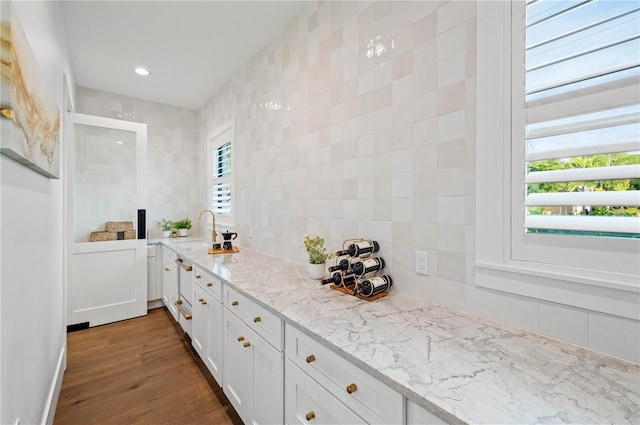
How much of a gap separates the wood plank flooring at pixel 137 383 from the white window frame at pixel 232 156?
4.32 feet

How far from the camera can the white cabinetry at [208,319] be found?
1844 millimetres

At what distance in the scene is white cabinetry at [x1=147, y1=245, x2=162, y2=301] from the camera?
349cm

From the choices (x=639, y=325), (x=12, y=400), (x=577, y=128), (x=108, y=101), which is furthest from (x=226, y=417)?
(x=108, y=101)

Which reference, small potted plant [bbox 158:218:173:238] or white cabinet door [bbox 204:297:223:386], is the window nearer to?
small potted plant [bbox 158:218:173:238]

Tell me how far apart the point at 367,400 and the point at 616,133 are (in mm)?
1085

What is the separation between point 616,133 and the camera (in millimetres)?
842

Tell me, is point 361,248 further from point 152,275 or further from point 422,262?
point 152,275

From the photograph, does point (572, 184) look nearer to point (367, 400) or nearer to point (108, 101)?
point (367, 400)

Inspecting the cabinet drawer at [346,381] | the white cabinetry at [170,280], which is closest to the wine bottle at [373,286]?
the cabinet drawer at [346,381]

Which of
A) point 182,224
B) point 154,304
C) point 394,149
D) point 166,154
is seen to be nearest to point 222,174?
point 182,224

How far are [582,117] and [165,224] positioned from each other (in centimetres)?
433

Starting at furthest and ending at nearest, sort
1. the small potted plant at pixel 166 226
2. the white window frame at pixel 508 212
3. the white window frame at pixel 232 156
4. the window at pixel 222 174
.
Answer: the small potted plant at pixel 166 226 < the window at pixel 222 174 < the white window frame at pixel 232 156 < the white window frame at pixel 508 212

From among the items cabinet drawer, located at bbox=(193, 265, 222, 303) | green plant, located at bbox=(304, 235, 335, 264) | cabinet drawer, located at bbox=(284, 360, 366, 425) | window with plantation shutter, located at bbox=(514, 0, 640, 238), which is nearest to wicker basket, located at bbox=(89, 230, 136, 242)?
cabinet drawer, located at bbox=(193, 265, 222, 303)

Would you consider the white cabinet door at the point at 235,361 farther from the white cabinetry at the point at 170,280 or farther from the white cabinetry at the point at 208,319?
the white cabinetry at the point at 170,280
